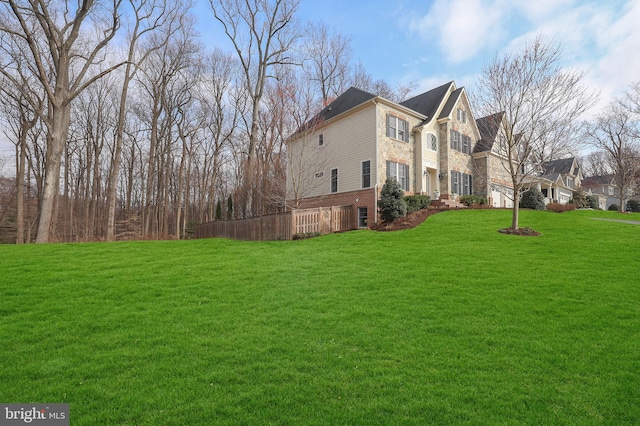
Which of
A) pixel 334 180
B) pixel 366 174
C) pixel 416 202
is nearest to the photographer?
pixel 366 174

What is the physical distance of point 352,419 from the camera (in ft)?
8.63

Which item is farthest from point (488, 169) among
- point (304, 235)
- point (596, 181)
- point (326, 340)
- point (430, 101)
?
point (596, 181)

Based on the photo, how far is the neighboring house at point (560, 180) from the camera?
29.8 meters

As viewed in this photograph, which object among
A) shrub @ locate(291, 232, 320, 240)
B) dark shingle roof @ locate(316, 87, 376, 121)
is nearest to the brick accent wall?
shrub @ locate(291, 232, 320, 240)

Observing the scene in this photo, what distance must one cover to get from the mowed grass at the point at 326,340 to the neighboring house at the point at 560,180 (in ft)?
84.1

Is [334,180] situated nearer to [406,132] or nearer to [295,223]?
[406,132]

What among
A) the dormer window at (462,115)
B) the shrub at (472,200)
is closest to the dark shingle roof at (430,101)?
the dormer window at (462,115)

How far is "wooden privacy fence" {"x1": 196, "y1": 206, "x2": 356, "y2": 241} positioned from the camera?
45.8ft

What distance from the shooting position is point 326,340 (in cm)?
406

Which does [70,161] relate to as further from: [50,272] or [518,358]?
[518,358]

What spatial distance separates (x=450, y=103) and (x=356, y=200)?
986cm

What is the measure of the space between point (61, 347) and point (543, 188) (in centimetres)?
3760

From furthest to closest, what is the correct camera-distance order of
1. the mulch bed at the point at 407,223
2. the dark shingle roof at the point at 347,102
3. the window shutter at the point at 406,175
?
the dark shingle roof at the point at 347,102 → the window shutter at the point at 406,175 → the mulch bed at the point at 407,223

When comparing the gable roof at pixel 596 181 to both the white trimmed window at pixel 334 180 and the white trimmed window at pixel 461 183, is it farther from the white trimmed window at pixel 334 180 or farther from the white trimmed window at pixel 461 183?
the white trimmed window at pixel 334 180
